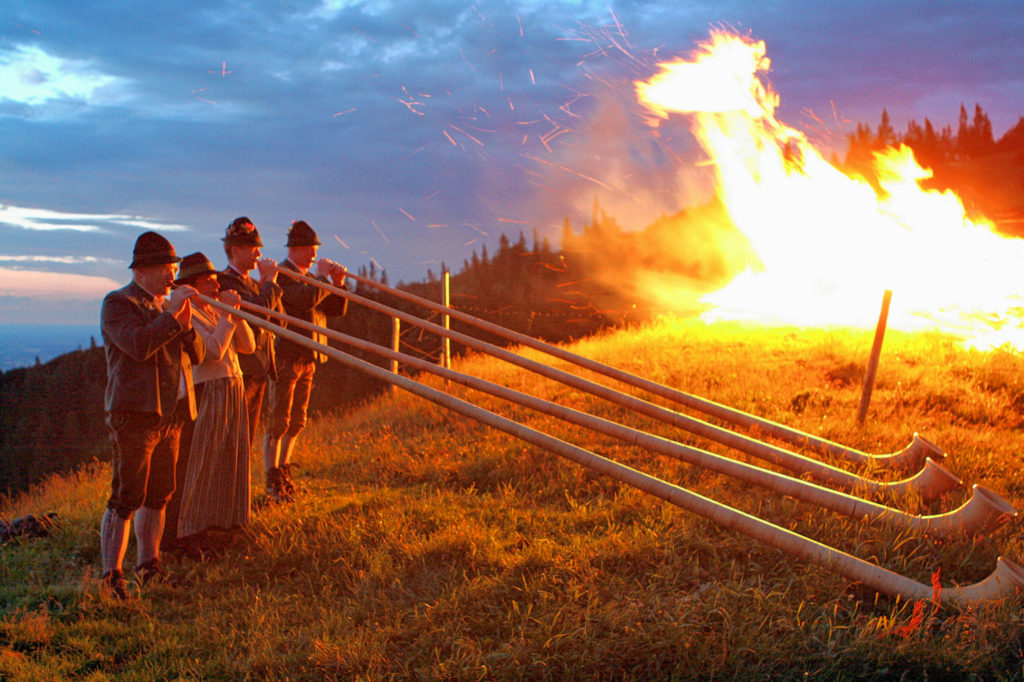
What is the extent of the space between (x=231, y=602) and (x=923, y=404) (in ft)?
29.3

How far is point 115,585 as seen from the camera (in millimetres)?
5398

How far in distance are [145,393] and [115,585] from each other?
1630mm

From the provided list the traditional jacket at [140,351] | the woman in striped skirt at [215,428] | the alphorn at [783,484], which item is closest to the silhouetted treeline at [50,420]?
the woman in striped skirt at [215,428]

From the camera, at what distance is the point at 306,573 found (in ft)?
17.9

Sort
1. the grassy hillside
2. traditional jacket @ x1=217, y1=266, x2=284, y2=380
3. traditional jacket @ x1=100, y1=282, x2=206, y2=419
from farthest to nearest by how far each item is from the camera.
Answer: traditional jacket @ x1=217, y1=266, x2=284, y2=380
traditional jacket @ x1=100, y1=282, x2=206, y2=419
the grassy hillside

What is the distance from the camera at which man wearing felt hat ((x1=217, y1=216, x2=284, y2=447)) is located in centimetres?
682

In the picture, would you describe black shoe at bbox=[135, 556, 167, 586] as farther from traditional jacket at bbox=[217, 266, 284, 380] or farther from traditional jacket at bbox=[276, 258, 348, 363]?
traditional jacket at bbox=[276, 258, 348, 363]

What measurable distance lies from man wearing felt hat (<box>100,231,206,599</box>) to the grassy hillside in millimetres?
483

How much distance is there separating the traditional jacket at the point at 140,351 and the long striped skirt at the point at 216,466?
0.53 meters

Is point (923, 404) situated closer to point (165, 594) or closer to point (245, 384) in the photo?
point (245, 384)

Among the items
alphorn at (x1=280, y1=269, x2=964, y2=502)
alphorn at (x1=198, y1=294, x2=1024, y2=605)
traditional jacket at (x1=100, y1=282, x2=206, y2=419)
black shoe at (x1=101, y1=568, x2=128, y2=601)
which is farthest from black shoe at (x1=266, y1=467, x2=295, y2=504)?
alphorn at (x1=198, y1=294, x2=1024, y2=605)

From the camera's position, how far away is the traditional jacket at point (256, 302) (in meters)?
6.80

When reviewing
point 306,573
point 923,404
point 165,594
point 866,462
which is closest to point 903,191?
point 923,404

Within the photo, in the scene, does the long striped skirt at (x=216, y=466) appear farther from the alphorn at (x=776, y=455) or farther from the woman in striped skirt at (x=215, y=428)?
the alphorn at (x=776, y=455)
